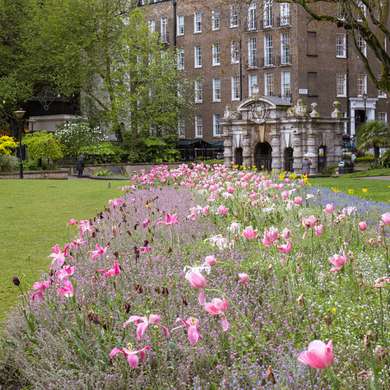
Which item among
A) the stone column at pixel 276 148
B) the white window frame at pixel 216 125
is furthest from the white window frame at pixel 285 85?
the stone column at pixel 276 148

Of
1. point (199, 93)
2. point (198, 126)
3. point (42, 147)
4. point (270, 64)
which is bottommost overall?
point (42, 147)

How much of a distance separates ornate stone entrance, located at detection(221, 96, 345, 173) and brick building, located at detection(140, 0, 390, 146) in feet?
34.6

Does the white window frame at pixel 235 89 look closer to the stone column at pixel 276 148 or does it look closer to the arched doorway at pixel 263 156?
the arched doorway at pixel 263 156

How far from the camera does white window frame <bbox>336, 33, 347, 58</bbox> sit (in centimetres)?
6081

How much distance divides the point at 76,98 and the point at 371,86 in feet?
80.2

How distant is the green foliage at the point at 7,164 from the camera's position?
42.3 meters

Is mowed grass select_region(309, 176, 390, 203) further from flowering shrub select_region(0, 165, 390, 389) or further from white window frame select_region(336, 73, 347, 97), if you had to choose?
white window frame select_region(336, 73, 347, 97)

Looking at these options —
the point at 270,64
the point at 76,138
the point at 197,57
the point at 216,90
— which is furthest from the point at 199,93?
the point at 76,138

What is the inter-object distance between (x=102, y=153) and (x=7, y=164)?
9670 mm

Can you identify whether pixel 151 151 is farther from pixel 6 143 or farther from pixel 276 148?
pixel 6 143

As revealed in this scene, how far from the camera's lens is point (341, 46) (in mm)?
61125

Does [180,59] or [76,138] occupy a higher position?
[180,59]

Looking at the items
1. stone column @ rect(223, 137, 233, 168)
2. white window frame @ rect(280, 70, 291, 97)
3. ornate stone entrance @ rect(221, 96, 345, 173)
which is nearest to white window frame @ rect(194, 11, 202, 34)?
white window frame @ rect(280, 70, 291, 97)

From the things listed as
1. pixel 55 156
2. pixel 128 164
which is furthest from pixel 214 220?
pixel 128 164
